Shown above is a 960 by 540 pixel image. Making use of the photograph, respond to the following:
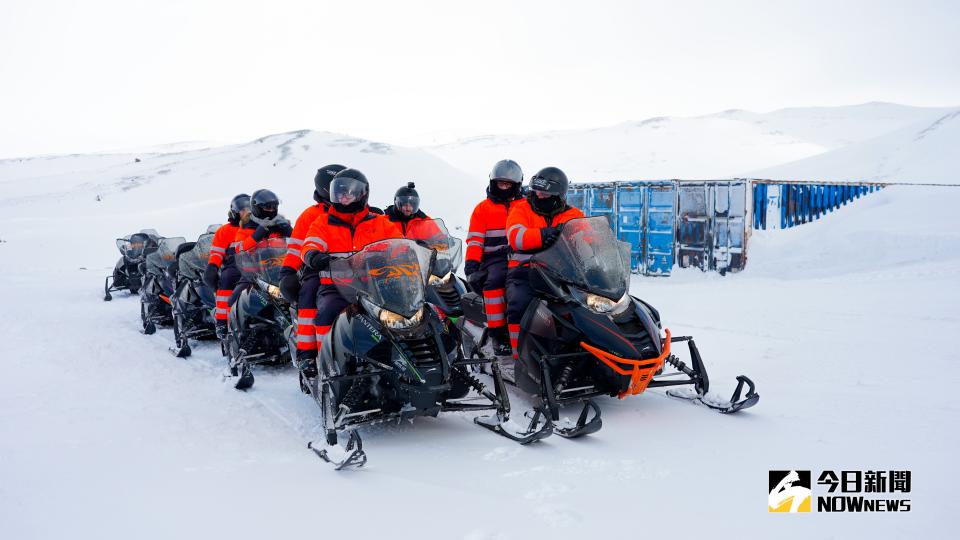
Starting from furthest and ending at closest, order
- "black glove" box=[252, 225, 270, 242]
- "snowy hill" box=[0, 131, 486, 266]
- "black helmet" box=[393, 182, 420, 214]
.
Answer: "snowy hill" box=[0, 131, 486, 266], "black helmet" box=[393, 182, 420, 214], "black glove" box=[252, 225, 270, 242]

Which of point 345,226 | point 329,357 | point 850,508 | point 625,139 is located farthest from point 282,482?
point 625,139

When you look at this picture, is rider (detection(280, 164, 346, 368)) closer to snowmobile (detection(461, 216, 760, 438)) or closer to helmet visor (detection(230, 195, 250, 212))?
snowmobile (detection(461, 216, 760, 438))

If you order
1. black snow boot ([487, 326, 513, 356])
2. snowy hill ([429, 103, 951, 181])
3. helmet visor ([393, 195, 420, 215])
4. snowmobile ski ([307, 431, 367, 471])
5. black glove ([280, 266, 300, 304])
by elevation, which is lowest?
snowmobile ski ([307, 431, 367, 471])

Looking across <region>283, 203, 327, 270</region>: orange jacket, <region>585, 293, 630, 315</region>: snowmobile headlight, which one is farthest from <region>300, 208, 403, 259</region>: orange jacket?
<region>585, 293, 630, 315</region>: snowmobile headlight

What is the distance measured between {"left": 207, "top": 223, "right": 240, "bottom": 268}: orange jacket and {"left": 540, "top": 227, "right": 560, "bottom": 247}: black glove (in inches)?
164

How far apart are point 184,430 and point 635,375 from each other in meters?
3.20

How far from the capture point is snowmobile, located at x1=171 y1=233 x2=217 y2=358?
837 centimetres

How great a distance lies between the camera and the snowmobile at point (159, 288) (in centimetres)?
969

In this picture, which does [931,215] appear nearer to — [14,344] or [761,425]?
[761,425]

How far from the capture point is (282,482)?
3.98m

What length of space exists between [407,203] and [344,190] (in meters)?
2.23

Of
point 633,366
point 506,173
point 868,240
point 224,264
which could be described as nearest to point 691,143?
point 868,240

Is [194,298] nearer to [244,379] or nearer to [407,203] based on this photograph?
[244,379]

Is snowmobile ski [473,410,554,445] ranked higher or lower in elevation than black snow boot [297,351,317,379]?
lower
